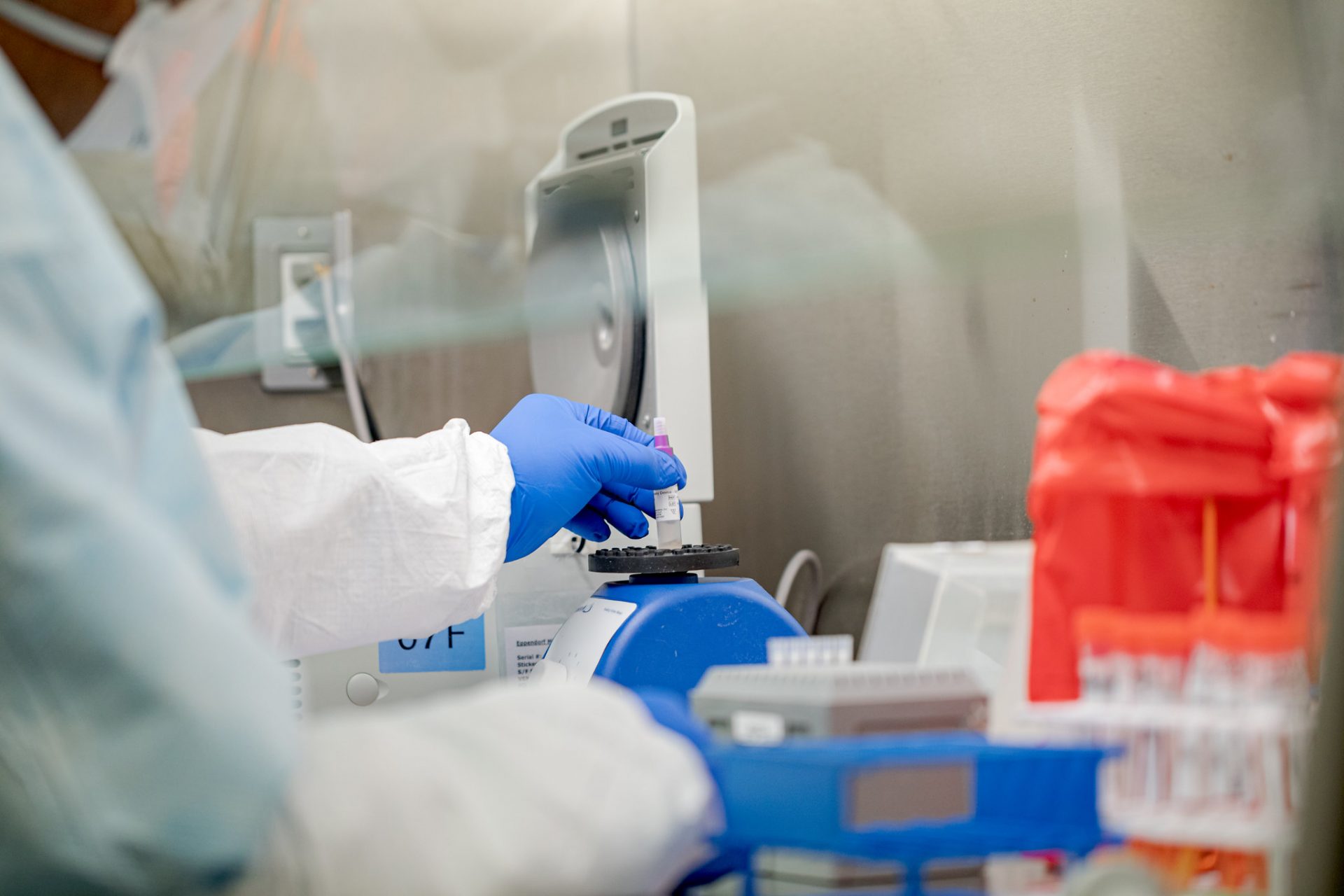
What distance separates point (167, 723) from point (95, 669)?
38 millimetres

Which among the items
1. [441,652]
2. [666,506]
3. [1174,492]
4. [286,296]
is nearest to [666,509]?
[666,506]

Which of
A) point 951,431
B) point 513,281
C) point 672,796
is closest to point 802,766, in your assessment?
point 672,796

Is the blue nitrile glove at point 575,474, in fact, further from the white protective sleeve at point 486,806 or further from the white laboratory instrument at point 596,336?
the white protective sleeve at point 486,806

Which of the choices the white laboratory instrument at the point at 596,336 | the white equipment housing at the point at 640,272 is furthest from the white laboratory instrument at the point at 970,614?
the white equipment housing at the point at 640,272

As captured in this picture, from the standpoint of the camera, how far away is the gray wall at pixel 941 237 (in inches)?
40.5

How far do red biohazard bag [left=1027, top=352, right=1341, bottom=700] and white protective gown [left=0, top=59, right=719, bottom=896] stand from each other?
286 millimetres

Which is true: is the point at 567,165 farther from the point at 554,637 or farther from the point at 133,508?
the point at 133,508

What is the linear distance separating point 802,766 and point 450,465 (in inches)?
25.2

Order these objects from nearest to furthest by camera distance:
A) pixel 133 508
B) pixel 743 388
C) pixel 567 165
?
pixel 133 508
pixel 567 165
pixel 743 388

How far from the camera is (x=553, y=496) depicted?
3.75 feet

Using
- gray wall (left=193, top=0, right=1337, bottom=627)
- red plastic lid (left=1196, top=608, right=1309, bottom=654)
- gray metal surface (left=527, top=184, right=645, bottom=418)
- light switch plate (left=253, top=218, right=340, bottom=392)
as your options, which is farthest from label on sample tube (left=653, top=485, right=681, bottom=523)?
light switch plate (left=253, top=218, right=340, bottom=392)

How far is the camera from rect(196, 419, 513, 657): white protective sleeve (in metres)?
0.95

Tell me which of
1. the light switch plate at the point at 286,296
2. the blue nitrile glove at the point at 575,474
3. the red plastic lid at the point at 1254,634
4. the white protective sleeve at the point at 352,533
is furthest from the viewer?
the light switch plate at the point at 286,296

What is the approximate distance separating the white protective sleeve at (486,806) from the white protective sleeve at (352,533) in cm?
46
